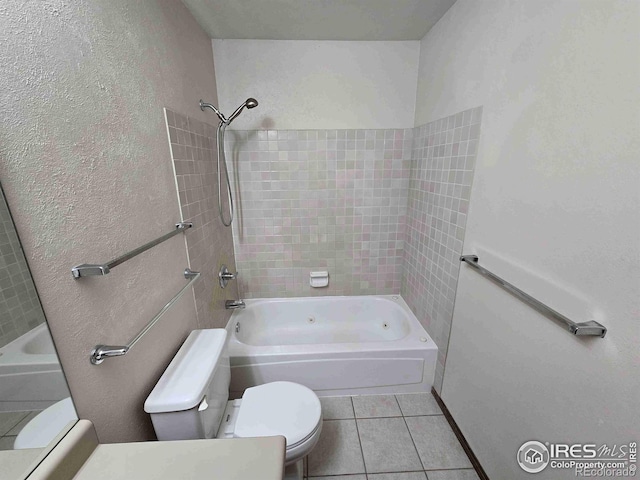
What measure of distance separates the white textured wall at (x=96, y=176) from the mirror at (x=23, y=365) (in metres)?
0.03

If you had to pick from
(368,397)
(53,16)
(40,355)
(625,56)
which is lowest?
(368,397)

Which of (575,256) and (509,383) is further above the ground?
(575,256)

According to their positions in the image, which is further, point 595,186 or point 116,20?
point 116,20

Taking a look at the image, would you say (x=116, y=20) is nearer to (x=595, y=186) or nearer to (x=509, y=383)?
(x=595, y=186)

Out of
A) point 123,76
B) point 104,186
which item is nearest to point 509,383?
point 104,186

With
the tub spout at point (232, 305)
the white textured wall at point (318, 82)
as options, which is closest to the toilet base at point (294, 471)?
the tub spout at point (232, 305)

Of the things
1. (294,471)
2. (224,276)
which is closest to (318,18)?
(224,276)

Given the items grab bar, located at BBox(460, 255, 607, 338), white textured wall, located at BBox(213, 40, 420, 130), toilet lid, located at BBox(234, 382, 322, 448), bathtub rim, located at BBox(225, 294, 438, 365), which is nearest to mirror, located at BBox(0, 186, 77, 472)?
toilet lid, located at BBox(234, 382, 322, 448)

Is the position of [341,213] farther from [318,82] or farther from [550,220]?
[550,220]

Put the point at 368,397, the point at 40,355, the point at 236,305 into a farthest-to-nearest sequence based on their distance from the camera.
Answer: the point at 236,305
the point at 368,397
the point at 40,355

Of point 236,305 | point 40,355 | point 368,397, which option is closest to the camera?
point 40,355

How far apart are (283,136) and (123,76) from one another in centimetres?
116

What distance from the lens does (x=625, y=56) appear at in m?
0.64

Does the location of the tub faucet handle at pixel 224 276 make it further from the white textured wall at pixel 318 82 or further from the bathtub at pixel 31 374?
the bathtub at pixel 31 374
